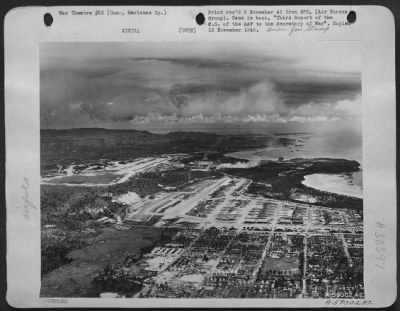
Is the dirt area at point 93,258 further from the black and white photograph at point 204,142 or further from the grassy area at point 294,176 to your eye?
the grassy area at point 294,176

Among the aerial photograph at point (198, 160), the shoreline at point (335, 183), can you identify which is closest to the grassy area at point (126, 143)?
the aerial photograph at point (198, 160)

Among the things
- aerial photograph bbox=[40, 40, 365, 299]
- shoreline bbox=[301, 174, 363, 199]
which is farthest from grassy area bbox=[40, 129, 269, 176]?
shoreline bbox=[301, 174, 363, 199]

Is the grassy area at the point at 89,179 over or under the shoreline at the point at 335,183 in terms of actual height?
over

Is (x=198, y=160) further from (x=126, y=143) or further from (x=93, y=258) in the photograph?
(x=93, y=258)

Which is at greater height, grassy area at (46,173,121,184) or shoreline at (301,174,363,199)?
grassy area at (46,173,121,184)

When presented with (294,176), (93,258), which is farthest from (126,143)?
(294,176)

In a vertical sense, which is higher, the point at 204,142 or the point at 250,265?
the point at 204,142

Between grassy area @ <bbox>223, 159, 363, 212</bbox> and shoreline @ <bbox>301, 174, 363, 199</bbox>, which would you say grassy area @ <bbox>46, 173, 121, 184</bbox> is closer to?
grassy area @ <bbox>223, 159, 363, 212</bbox>

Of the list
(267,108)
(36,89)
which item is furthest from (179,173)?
(36,89)
